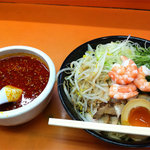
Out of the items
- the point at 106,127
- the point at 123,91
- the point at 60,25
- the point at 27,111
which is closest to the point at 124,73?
the point at 123,91

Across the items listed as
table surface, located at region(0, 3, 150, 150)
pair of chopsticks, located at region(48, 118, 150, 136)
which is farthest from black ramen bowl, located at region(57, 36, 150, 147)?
table surface, located at region(0, 3, 150, 150)

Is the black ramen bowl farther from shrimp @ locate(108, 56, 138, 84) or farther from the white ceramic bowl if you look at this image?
shrimp @ locate(108, 56, 138, 84)

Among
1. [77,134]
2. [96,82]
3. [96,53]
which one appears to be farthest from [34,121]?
[96,53]

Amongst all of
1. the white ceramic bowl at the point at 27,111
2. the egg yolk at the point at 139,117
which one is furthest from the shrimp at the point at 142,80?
the white ceramic bowl at the point at 27,111

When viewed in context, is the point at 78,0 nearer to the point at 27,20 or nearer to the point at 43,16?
the point at 43,16

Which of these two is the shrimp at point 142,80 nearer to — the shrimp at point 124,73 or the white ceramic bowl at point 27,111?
the shrimp at point 124,73
